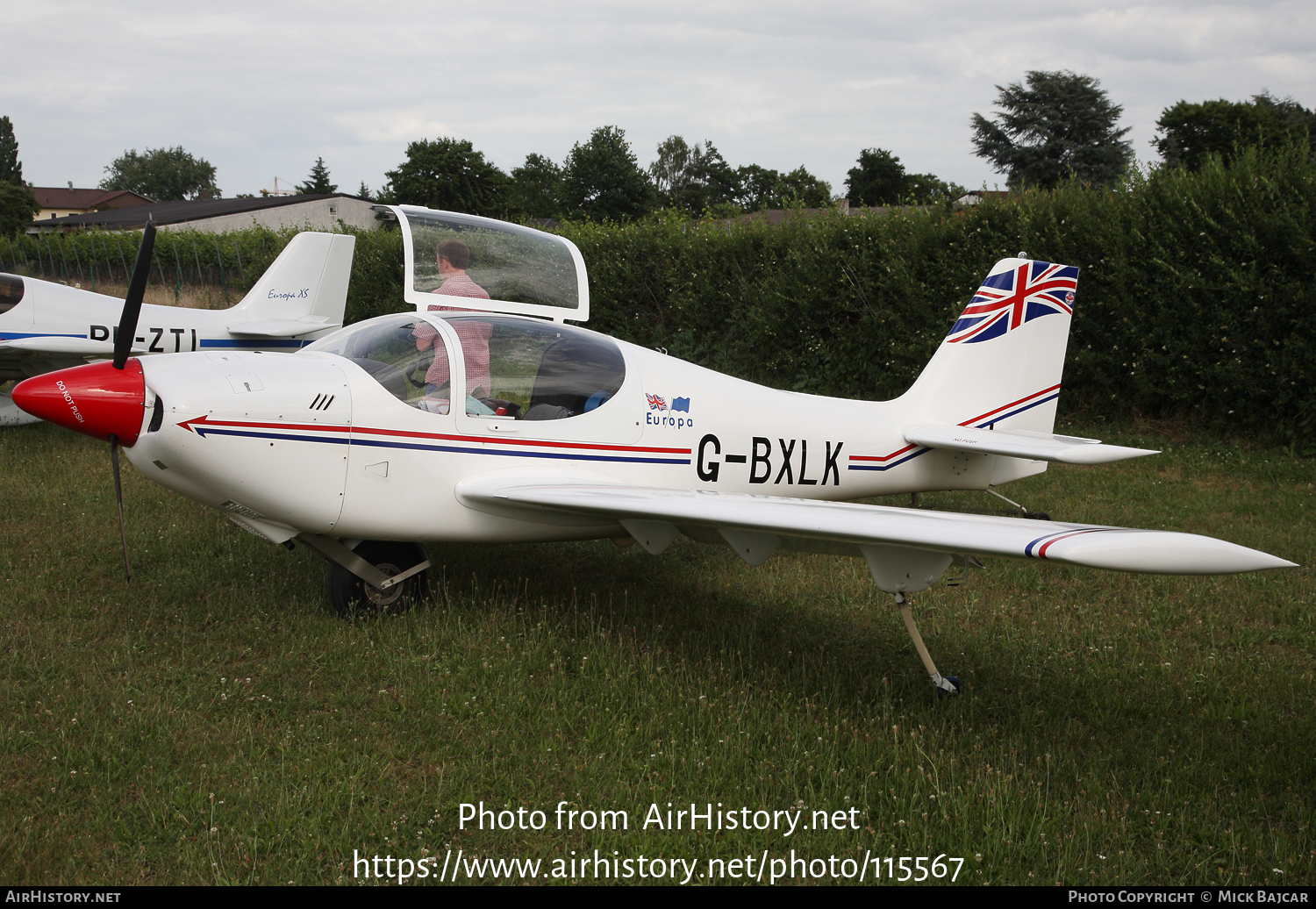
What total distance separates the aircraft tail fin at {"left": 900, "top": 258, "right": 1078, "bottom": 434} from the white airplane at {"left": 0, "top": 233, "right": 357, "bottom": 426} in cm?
813

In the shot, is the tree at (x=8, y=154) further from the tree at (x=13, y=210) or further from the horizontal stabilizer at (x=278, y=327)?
the horizontal stabilizer at (x=278, y=327)

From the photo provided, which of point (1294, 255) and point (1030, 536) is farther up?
point (1294, 255)

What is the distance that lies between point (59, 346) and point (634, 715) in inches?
381

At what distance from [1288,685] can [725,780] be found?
306cm

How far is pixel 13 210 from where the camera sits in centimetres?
4784

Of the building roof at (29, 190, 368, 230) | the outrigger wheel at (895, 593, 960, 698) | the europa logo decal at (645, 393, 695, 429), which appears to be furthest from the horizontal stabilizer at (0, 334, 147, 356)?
the building roof at (29, 190, 368, 230)

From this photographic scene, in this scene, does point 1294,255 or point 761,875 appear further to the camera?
point 1294,255

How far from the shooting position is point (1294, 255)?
28.9ft

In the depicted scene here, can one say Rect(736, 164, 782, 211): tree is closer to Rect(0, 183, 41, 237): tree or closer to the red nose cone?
Rect(0, 183, 41, 237): tree

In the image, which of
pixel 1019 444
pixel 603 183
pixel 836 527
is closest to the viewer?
pixel 836 527

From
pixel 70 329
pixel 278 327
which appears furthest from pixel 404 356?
pixel 70 329

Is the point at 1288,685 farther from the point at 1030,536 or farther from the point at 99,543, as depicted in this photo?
the point at 99,543

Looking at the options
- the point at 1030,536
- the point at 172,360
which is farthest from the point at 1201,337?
the point at 172,360

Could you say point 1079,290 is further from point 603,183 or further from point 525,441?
point 603,183
